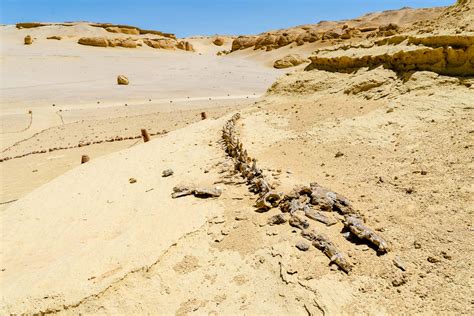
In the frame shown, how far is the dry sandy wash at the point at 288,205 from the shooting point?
13.9 feet

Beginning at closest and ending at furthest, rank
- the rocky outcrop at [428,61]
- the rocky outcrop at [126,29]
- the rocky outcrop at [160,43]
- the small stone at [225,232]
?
the small stone at [225,232] < the rocky outcrop at [428,61] < the rocky outcrop at [160,43] < the rocky outcrop at [126,29]

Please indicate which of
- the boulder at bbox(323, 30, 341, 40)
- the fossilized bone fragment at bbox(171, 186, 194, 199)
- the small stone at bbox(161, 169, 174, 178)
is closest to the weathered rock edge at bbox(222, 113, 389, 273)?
the fossilized bone fragment at bbox(171, 186, 194, 199)

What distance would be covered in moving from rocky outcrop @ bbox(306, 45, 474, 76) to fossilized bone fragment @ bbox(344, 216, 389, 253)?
5.59 m

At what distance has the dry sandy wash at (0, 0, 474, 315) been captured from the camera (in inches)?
167

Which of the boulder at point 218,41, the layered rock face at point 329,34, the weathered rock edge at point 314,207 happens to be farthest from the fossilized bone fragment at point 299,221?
the boulder at point 218,41

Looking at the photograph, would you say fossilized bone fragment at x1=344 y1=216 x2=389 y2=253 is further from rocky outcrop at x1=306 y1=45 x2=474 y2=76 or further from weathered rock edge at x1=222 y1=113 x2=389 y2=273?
rocky outcrop at x1=306 y1=45 x2=474 y2=76

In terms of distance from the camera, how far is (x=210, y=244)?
17.3 feet

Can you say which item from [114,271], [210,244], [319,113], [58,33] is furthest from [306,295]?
[58,33]

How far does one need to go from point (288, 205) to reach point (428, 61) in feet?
19.4

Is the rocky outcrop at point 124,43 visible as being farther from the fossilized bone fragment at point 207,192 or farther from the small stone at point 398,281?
the small stone at point 398,281

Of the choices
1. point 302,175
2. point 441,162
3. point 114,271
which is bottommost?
point 114,271

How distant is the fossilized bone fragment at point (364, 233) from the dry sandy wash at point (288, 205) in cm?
3

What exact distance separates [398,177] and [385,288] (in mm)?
2603

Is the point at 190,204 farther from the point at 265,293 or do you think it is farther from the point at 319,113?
the point at 319,113
